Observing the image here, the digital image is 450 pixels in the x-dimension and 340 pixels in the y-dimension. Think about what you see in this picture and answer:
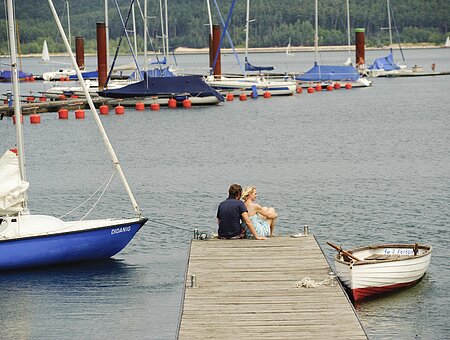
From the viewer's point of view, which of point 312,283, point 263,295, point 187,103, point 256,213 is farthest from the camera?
point 187,103

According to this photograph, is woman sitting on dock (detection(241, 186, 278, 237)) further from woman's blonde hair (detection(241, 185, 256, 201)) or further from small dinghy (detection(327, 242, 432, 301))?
small dinghy (detection(327, 242, 432, 301))

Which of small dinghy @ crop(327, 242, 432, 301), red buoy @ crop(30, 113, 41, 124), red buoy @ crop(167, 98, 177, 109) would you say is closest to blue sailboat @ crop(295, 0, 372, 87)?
red buoy @ crop(167, 98, 177, 109)

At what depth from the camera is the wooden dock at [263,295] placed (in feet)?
63.2

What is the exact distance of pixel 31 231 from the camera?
27.8 metres

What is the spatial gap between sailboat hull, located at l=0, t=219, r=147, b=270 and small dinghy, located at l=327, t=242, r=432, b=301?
5727 millimetres

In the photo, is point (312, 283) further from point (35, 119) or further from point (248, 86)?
point (248, 86)

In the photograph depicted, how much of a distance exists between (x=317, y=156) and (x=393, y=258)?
1183 inches

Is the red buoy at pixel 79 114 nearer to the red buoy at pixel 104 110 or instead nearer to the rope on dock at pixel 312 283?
the red buoy at pixel 104 110

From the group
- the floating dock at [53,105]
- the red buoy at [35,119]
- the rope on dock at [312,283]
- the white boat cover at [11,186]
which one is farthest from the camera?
the floating dock at [53,105]

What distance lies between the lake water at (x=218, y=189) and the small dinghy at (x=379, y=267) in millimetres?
365

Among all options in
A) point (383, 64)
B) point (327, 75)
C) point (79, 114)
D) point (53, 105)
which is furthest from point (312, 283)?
point (383, 64)

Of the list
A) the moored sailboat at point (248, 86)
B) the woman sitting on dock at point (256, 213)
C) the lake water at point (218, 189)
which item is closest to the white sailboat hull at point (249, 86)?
the moored sailboat at point (248, 86)

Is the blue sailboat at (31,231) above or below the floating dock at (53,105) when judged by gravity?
above

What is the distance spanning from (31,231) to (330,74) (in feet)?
283
